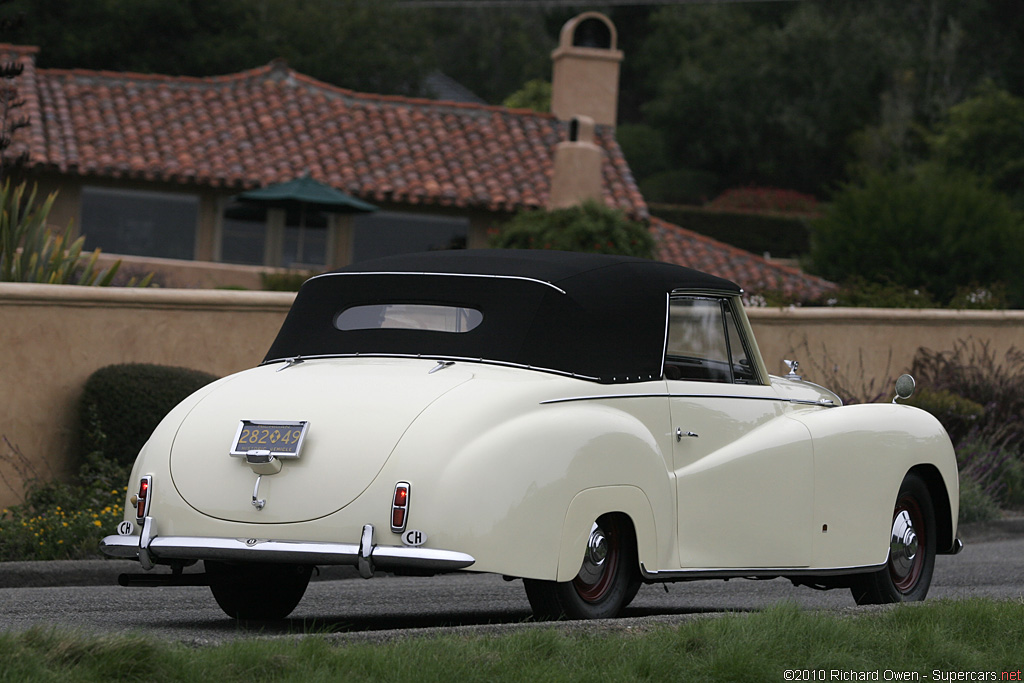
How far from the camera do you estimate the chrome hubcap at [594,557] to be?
19.4ft

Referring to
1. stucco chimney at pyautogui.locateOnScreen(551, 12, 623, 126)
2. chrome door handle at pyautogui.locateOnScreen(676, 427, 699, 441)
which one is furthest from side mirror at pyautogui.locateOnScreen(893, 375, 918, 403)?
stucco chimney at pyautogui.locateOnScreen(551, 12, 623, 126)

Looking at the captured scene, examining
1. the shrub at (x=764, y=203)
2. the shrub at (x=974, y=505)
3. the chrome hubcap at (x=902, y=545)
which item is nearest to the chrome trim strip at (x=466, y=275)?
the chrome hubcap at (x=902, y=545)

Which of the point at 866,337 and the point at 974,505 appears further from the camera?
the point at 866,337

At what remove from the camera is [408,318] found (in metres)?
6.50

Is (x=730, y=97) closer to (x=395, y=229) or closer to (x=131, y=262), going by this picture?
(x=395, y=229)

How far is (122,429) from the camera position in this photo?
33.8 ft

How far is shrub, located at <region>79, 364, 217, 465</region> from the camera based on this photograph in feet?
33.8

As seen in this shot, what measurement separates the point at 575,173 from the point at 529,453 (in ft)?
68.4

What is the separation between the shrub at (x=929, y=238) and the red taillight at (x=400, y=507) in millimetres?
17389

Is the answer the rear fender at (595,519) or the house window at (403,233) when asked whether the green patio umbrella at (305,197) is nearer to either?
the house window at (403,233)

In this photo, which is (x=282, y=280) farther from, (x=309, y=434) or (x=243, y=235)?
(x=309, y=434)

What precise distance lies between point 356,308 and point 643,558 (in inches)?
68.9

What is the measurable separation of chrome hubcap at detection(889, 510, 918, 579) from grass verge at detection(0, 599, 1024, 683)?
52.8 inches

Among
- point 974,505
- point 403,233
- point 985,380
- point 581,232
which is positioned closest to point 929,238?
point 581,232
